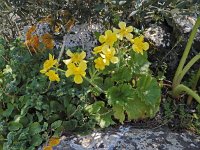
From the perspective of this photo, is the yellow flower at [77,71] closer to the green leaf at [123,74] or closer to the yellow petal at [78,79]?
the yellow petal at [78,79]

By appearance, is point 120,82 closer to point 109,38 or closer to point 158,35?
point 109,38

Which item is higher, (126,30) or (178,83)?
(126,30)

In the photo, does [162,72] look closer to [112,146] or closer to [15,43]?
[112,146]

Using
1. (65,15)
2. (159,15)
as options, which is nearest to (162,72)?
(159,15)

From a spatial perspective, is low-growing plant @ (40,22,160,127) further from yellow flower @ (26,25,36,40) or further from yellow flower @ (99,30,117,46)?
yellow flower @ (26,25,36,40)

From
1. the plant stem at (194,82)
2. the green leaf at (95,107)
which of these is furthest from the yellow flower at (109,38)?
the plant stem at (194,82)

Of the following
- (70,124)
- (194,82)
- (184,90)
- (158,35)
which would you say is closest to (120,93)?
(70,124)
